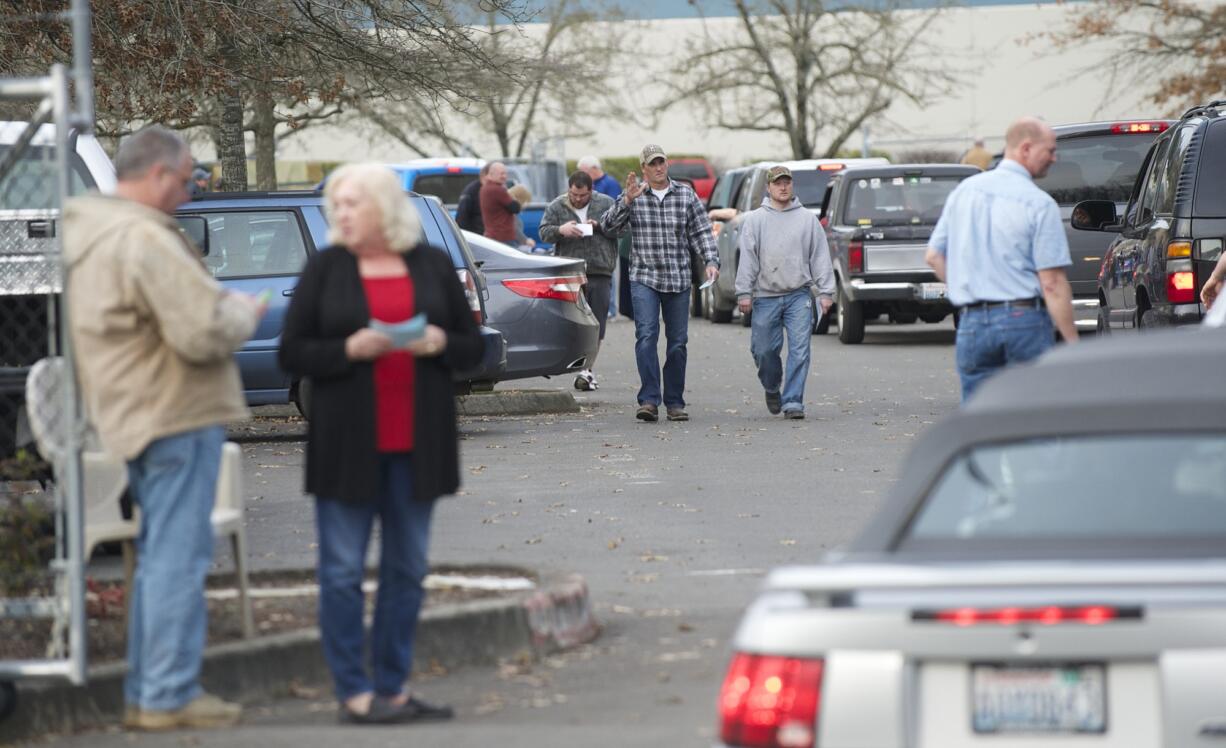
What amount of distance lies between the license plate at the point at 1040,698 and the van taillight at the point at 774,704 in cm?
32

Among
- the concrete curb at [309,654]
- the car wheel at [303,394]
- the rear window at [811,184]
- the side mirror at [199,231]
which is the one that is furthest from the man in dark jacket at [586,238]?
the concrete curb at [309,654]

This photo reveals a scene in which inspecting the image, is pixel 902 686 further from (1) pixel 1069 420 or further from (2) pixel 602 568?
(2) pixel 602 568

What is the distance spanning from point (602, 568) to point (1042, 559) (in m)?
4.96

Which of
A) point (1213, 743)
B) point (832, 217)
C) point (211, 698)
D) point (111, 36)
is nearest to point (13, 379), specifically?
point (211, 698)

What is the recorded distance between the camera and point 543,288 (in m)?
16.2

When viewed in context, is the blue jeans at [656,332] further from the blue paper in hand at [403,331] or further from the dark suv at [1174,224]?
the blue paper in hand at [403,331]

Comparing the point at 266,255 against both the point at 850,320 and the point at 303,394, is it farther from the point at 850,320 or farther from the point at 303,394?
the point at 850,320

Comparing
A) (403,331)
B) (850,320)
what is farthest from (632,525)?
(850,320)

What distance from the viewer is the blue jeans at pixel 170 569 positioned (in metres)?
6.12

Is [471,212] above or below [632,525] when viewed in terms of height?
above

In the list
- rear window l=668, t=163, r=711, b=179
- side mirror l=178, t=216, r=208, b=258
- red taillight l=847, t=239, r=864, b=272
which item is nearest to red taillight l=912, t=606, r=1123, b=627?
side mirror l=178, t=216, r=208, b=258

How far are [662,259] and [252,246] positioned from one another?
3.05 meters

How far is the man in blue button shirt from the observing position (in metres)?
9.16

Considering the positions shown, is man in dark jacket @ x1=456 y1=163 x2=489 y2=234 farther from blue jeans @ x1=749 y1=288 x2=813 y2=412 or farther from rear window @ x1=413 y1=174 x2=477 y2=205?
blue jeans @ x1=749 y1=288 x2=813 y2=412
